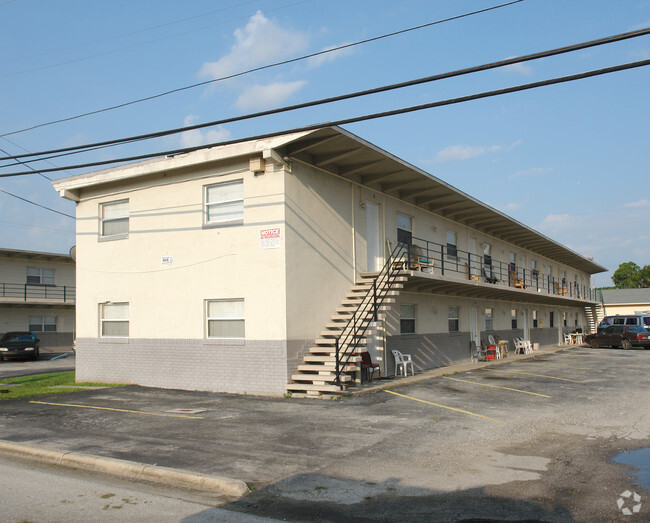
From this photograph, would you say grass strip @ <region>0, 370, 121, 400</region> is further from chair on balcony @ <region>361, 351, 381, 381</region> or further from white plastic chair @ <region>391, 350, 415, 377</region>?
white plastic chair @ <region>391, 350, 415, 377</region>

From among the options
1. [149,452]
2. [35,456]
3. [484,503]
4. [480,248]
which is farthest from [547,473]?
[480,248]

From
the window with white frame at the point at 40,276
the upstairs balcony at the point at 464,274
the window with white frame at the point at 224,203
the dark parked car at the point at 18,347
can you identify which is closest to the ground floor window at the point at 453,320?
the upstairs balcony at the point at 464,274

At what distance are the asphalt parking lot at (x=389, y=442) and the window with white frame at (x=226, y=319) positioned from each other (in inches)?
70.8

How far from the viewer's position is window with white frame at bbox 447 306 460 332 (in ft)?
76.8

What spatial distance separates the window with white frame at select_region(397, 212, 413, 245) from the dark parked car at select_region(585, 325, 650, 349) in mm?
21681

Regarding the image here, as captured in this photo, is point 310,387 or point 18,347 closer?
point 310,387

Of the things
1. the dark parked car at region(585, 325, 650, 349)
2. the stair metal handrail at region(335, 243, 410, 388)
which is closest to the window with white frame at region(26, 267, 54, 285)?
the stair metal handrail at region(335, 243, 410, 388)

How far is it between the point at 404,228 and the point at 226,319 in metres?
8.08

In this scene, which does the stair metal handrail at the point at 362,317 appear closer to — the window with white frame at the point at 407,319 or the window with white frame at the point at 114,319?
the window with white frame at the point at 407,319

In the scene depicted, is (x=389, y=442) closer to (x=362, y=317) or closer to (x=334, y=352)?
(x=334, y=352)

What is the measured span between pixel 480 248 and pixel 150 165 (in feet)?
56.3

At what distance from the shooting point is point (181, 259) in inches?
634

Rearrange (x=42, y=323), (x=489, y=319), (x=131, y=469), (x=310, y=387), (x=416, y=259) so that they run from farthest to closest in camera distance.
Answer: (x=42, y=323) → (x=489, y=319) → (x=416, y=259) → (x=310, y=387) → (x=131, y=469)

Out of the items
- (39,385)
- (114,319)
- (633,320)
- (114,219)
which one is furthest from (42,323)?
(633,320)
